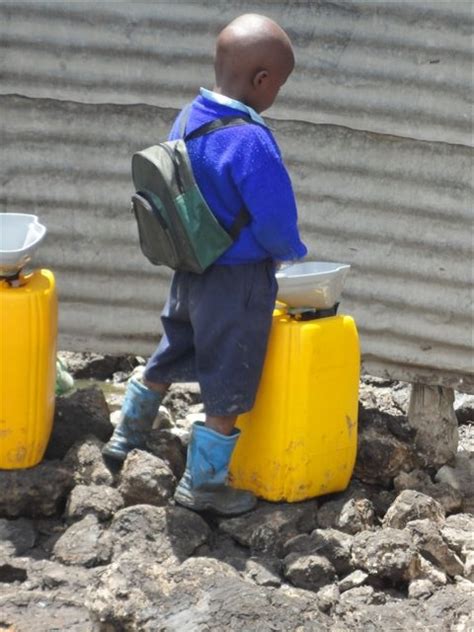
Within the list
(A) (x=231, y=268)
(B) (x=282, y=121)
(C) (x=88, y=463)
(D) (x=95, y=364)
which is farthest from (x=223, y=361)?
(D) (x=95, y=364)

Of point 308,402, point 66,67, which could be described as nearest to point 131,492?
point 308,402

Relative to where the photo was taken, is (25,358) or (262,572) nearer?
(262,572)

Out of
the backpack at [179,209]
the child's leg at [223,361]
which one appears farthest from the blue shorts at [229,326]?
the backpack at [179,209]

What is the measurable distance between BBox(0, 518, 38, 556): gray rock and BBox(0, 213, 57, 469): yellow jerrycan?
0.27 metres

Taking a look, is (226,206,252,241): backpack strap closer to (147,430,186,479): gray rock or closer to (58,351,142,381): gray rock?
(147,430,186,479): gray rock

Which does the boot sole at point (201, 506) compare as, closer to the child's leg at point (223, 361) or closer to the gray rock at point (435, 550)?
the child's leg at point (223, 361)

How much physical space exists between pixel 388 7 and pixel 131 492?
6.38 feet

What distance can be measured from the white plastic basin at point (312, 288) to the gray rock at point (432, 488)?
0.69 m

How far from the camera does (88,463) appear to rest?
4.25 meters

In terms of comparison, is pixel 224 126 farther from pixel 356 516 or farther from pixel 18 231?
pixel 356 516

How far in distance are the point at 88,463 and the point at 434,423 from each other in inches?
52.8

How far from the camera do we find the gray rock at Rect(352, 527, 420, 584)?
A: 143 inches

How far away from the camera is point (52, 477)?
4.12m

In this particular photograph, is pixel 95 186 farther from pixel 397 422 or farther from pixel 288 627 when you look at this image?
pixel 288 627
